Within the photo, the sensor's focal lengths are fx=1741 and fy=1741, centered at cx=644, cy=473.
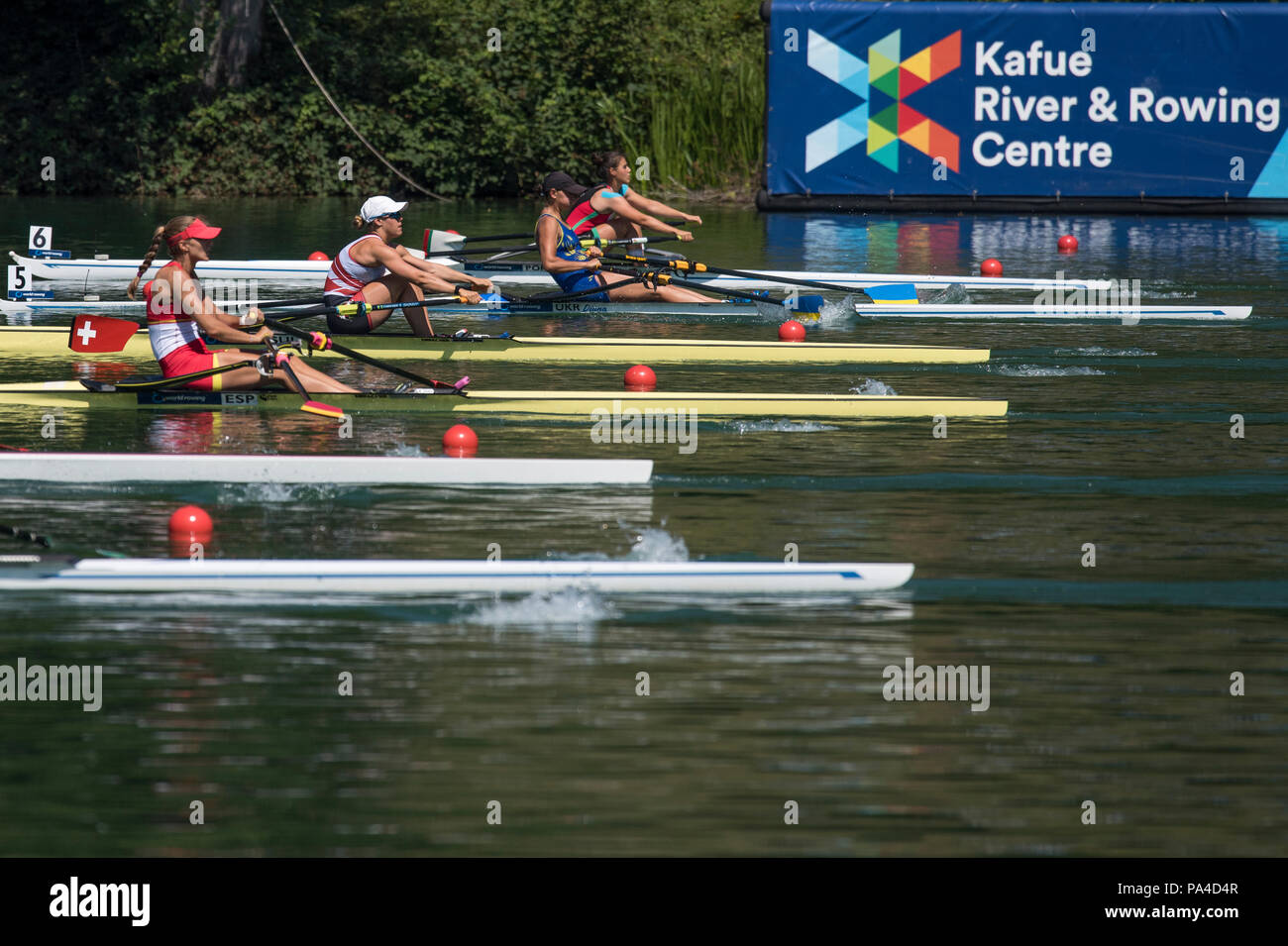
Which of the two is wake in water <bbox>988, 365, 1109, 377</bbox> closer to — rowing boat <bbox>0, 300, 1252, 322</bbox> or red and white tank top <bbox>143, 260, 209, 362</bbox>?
rowing boat <bbox>0, 300, 1252, 322</bbox>

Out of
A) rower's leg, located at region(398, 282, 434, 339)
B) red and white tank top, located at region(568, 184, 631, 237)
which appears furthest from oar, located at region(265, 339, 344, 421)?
red and white tank top, located at region(568, 184, 631, 237)

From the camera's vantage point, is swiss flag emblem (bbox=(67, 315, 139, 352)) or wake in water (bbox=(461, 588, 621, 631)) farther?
swiss flag emblem (bbox=(67, 315, 139, 352))

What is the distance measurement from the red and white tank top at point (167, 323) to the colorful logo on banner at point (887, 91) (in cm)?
1629

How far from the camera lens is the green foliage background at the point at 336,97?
31.0 metres

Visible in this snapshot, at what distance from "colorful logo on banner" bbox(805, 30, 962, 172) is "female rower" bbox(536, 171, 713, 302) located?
10.0 m

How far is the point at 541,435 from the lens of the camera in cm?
1053

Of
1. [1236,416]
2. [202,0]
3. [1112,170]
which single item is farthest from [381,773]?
[202,0]

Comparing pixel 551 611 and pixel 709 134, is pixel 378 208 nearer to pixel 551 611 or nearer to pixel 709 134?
pixel 551 611

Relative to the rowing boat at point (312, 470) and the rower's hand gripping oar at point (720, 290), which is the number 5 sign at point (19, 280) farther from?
the rowing boat at point (312, 470)

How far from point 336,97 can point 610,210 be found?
1699 centimetres

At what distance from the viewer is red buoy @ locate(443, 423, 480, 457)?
9.77 m

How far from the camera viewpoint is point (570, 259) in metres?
15.8

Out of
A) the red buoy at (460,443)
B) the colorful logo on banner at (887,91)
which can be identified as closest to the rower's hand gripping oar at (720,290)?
the red buoy at (460,443)
